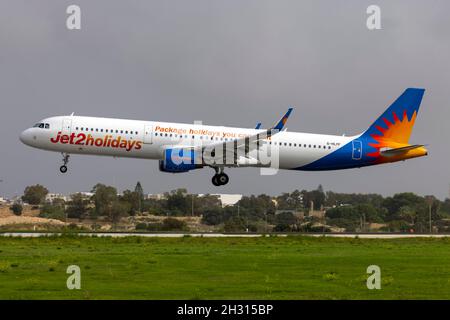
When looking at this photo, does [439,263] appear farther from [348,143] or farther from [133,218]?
[133,218]

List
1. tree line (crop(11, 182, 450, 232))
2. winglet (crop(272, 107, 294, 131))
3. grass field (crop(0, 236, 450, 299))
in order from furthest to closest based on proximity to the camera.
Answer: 1. tree line (crop(11, 182, 450, 232))
2. winglet (crop(272, 107, 294, 131))
3. grass field (crop(0, 236, 450, 299))

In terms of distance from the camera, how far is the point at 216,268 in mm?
38312

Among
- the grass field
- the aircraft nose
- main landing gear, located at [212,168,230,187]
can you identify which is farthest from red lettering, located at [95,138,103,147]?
main landing gear, located at [212,168,230,187]

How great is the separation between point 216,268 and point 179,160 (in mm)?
24873

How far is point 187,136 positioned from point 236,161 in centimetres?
463

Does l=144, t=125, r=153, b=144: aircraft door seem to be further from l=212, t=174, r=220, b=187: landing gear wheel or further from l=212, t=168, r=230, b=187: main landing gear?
l=212, t=174, r=220, b=187: landing gear wheel

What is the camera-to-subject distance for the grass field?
30.0 m

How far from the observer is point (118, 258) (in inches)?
1674

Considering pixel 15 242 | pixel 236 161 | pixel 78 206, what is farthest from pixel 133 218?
pixel 15 242

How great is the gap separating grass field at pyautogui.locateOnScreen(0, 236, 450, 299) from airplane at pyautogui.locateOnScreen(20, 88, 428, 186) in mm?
7896

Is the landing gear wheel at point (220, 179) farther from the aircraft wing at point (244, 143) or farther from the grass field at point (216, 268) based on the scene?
the grass field at point (216, 268)

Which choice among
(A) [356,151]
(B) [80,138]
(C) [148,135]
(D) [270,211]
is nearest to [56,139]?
(B) [80,138]

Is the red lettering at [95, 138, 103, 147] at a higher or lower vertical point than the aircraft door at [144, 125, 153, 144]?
lower

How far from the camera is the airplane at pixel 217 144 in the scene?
205ft
